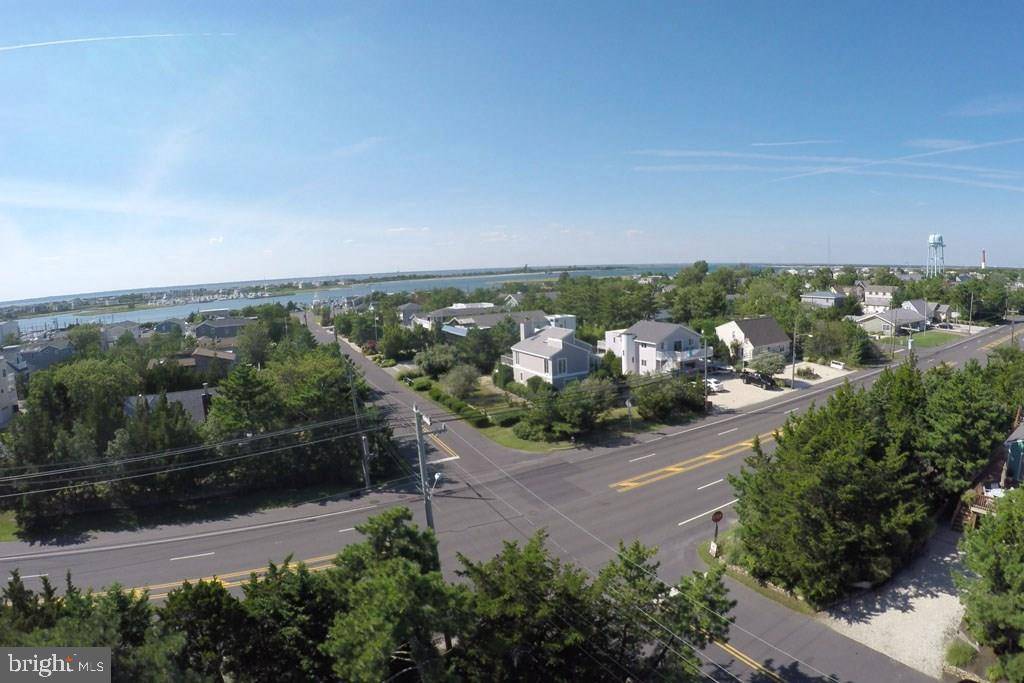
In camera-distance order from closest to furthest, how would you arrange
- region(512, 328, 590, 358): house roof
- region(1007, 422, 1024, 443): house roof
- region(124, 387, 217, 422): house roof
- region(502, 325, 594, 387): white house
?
region(1007, 422, 1024, 443): house roof
region(124, 387, 217, 422): house roof
region(502, 325, 594, 387): white house
region(512, 328, 590, 358): house roof

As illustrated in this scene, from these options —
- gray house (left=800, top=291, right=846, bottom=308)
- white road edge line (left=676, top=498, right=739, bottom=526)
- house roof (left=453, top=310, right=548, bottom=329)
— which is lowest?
white road edge line (left=676, top=498, right=739, bottom=526)

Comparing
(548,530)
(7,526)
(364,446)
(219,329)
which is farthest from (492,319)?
(7,526)

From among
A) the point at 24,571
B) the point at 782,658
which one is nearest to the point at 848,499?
the point at 782,658

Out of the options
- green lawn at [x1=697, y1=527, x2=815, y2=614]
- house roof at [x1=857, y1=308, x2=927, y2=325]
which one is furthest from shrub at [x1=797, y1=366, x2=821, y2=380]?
green lawn at [x1=697, y1=527, x2=815, y2=614]

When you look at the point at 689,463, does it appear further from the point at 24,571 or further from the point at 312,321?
the point at 312,321

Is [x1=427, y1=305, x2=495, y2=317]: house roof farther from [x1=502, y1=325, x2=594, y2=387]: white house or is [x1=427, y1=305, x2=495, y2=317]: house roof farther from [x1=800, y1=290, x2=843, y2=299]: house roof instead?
[x1=800, y1=290, x2=843, y2=299]: house roof

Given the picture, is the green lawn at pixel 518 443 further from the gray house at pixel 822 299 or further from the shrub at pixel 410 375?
the gray house at pixel 822 299
